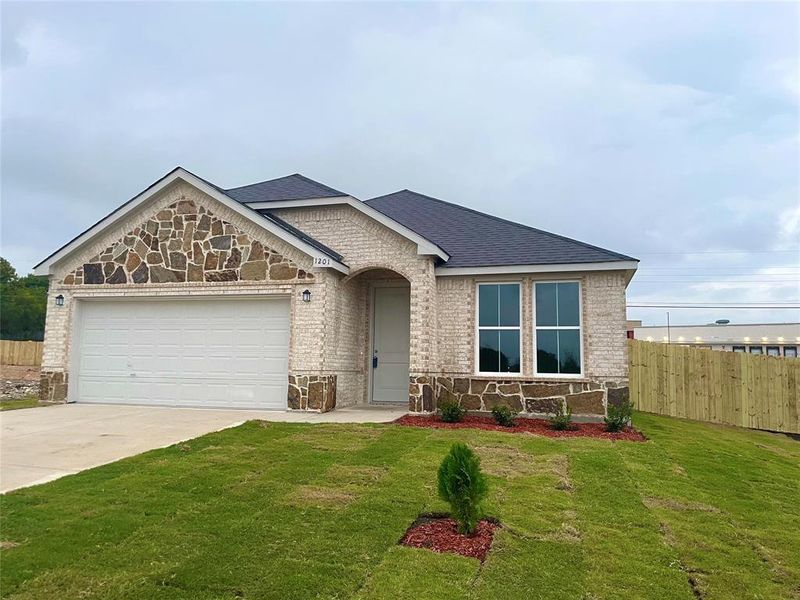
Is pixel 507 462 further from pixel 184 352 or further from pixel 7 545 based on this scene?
pixel 184 352

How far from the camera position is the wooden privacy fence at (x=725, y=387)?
13.4 meters

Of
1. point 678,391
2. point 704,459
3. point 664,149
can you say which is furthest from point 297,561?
point 664,149

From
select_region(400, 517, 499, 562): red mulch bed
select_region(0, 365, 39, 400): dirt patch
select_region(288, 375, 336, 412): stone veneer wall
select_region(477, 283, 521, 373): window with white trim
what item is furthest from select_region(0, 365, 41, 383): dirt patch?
select_region(400, 517, 499, 562): red mulch bed

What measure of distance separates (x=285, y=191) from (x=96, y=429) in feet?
24.3

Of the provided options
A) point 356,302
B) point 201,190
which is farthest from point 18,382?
point 356,302

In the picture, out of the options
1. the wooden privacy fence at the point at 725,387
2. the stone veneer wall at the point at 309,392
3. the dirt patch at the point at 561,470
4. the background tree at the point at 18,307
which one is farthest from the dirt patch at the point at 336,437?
the background tree at the point at 18,307

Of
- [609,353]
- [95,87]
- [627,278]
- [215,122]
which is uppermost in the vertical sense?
[215,122]

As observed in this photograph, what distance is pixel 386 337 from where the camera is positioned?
42.8 ft

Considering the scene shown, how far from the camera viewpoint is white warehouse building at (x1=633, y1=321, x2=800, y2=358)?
28.1 meters

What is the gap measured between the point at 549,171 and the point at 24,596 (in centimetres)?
2376

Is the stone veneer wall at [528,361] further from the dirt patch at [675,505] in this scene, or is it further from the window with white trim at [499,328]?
the dirt patch at [675,505]

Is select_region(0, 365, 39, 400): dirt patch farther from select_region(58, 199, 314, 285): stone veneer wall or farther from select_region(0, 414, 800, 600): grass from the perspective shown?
select_region(0, 414, 800, 600): grass

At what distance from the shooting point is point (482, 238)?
12.7 m

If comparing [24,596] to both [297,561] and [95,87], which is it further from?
[95,87]
